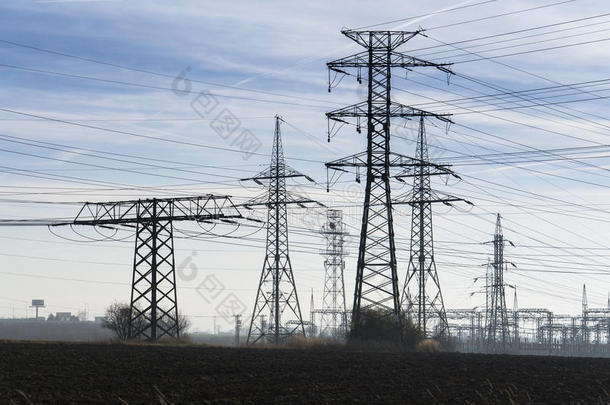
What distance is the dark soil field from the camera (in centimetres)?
2659

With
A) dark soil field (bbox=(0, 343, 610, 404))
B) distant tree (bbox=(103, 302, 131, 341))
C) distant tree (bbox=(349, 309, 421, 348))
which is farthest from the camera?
distant tree (bbox=(103, 302, 131, 341))

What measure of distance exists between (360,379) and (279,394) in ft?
18.5

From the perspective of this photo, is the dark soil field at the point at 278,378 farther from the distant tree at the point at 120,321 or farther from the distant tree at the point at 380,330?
the distant tree at the point at 120,321

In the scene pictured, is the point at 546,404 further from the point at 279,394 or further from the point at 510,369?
the point at 510,369

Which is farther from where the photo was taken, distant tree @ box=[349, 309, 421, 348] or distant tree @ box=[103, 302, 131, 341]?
distant tree @ box=[103, 302, 131, 341]

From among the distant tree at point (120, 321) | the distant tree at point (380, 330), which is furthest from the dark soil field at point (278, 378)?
the distant tree at point (120, 321)

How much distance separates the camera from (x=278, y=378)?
32.0m

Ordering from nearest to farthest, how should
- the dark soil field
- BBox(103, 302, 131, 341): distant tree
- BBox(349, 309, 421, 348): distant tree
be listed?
1. the dark soil field
2. BBox(349, 309, 421, 348): distant tree
3. BBox(103, 302, 131, 341): distant tree

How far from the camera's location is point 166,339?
57531 millimetres

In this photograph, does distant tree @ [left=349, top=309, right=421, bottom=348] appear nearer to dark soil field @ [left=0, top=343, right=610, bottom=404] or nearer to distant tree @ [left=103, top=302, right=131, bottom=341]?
dark soil field @ [left=0, top=343, right=610, bottom=404]

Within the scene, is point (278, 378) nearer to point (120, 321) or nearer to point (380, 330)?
point (380, 330)

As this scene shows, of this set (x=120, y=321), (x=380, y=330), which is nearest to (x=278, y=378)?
(x=380, y=330)

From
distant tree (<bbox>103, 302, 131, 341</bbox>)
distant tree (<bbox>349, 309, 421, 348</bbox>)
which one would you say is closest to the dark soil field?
distant tree (<bbox>349, 309, 421, 348</bbox>)

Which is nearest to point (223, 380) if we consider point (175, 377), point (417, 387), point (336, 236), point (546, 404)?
point (175, 377)
